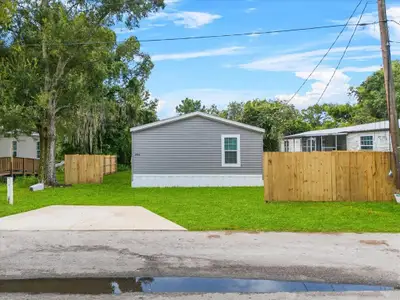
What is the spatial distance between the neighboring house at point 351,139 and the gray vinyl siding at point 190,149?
6.38 m

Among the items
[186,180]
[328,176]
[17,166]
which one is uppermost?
[17,166]

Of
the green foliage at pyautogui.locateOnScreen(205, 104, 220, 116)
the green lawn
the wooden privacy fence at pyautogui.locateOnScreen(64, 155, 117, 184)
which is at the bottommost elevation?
the green lawn

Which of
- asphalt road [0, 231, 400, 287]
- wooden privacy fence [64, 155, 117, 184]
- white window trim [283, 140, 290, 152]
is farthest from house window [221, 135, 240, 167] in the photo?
white window trim [283, 140, 290, 152]

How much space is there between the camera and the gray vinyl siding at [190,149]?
18375 millimetres

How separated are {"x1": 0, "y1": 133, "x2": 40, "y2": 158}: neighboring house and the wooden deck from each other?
1.17 metres

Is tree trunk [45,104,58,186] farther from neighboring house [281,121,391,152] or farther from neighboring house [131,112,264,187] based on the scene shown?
neighboring house [281,121,391,152]

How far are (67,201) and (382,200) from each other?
385 inches

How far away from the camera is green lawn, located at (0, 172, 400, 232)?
8.31 meters

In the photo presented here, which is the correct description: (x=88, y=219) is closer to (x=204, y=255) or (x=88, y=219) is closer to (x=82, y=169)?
(x=204, y=255)

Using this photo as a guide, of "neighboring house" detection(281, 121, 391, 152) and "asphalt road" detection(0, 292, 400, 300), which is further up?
"neighboring house" detection(281, 121, 391, 152)

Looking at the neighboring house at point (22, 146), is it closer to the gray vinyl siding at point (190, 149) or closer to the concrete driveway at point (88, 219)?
the gray vinyl siding at point (190, 149)

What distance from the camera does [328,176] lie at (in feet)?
39.9

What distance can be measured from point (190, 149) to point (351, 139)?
11.1 metres

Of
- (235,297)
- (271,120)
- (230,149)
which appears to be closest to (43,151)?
(230,149)
